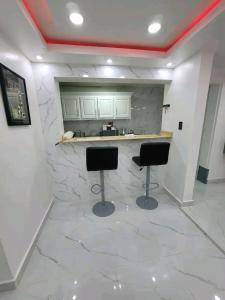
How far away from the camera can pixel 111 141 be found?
238 cm

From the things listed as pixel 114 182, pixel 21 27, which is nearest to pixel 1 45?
pixel 21 27

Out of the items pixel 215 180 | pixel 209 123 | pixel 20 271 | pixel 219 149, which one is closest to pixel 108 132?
pixel 209 123

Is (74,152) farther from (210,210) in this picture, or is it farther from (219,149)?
(219,149)

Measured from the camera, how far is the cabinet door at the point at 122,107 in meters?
3.46

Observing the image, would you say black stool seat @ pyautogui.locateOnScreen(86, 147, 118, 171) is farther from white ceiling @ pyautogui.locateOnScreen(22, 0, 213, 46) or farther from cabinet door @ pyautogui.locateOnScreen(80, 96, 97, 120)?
cabinet door @ pyautogui.locateOnScreen(80, 96, 97, 120)

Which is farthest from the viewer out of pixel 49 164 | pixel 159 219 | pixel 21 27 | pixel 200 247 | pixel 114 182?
pixel 114 182

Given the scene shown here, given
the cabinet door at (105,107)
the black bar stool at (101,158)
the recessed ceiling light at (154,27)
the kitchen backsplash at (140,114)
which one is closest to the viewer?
the recessed ceiling light at (154,27)

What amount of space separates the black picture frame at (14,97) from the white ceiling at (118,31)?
0.40m

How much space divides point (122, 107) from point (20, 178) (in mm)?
2807

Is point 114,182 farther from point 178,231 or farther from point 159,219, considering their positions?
point 178,231

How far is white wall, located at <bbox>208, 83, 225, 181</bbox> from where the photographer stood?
274 cm

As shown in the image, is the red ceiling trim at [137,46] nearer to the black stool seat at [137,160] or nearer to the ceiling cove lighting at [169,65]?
the ceiling cove lighting at [169,65]

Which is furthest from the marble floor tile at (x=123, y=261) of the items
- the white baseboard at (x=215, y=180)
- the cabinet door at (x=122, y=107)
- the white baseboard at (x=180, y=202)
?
the cabinet door at (x=122, y=107)

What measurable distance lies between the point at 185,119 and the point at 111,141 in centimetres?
125
